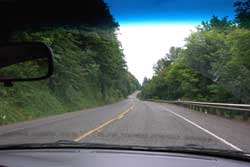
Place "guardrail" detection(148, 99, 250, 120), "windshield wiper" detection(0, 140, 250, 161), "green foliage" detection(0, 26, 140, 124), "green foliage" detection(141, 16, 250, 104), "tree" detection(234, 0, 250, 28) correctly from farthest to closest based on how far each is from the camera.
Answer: "green foliage" detection(141, 16, 250, 104) < "guardrail" detection(148, 99, 250, 120) < "green foliage" detection(0, 26, 140, 124) < "tree" detection(234, 0, 250, 28) < "windshield wiper" detection(0, 140, 250, 161)

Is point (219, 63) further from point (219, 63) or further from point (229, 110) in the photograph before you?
point (229, 110)

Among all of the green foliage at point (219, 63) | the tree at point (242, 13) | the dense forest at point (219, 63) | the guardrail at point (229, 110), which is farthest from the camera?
the green foliage at point (219, 63)

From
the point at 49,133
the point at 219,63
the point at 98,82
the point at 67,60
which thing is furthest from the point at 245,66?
the point at 49,133

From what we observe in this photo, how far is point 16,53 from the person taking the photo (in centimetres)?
447

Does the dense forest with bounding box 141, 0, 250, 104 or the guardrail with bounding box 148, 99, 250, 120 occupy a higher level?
the dense forest with bounding box 141, 0, 250, 104

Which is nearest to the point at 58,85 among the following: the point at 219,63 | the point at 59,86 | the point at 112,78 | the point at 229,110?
the point at 59,86

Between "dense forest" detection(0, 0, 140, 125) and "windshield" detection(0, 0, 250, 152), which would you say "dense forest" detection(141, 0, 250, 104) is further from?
"dense forest" detection(0, 0, 140, 125)

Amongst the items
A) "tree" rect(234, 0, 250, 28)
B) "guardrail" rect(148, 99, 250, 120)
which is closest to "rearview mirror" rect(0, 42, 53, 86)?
"tree" rect(234, 0, 250, 28)

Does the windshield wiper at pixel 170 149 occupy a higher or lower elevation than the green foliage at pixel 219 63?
lower

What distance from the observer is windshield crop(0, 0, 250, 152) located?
23.3 ft

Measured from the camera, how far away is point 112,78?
62.1m

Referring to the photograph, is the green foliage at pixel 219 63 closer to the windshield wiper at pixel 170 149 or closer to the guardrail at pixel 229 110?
the guardrail at pixel 229 110

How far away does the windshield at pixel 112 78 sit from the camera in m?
7.11

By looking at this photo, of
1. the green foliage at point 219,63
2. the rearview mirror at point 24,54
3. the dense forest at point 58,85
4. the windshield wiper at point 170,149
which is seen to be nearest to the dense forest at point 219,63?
the green foliage at point 219,63
